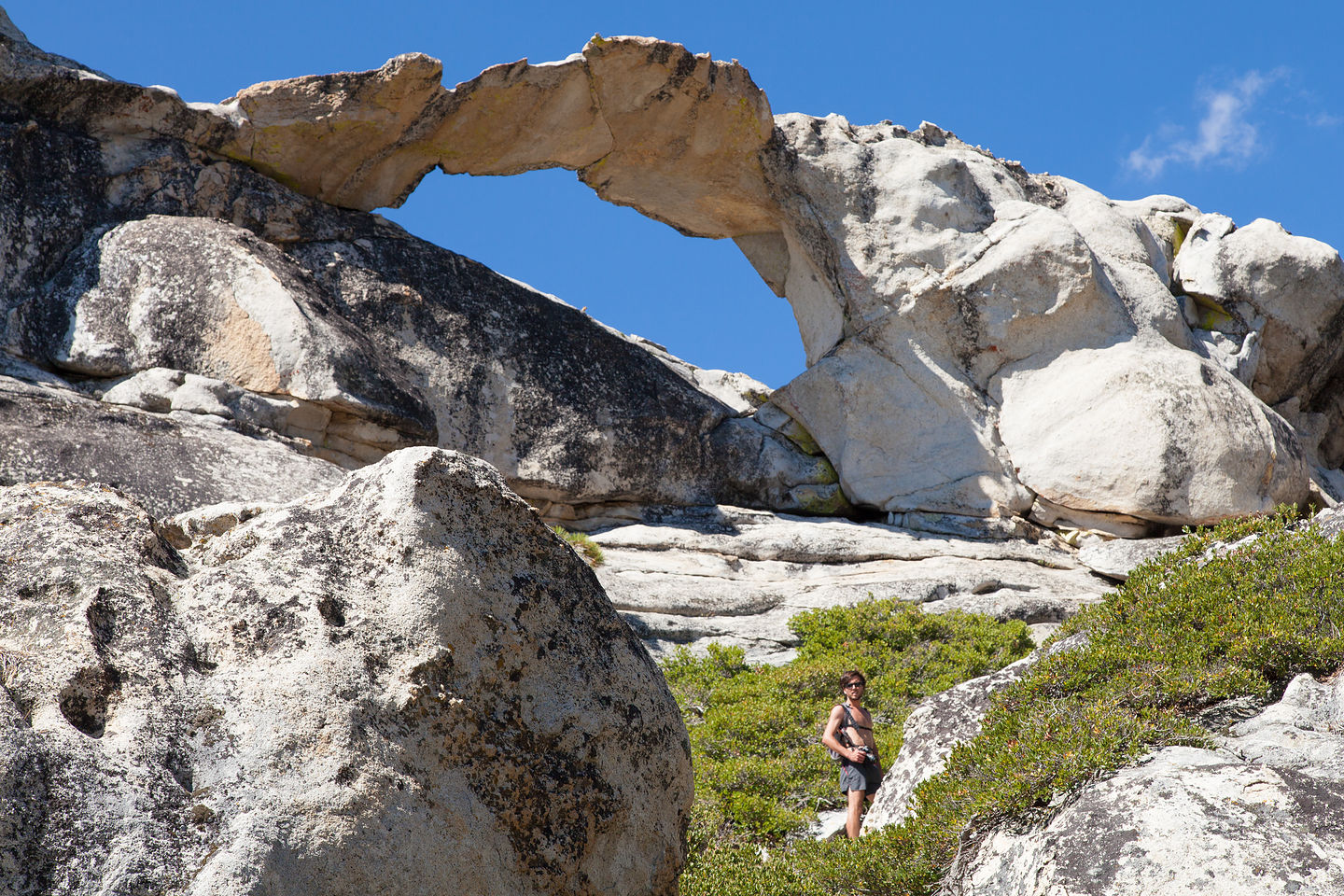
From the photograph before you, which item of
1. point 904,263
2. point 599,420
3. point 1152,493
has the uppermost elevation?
point 904,263

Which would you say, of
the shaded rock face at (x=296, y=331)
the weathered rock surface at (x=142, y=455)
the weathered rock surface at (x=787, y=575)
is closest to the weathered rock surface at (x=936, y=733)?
the weathered rock surface at (x=142, y=455)

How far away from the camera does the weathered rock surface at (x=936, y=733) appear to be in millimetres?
7133

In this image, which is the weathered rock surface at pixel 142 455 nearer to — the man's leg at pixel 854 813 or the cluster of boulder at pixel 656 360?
the cluster of boulder at pixel 656 360

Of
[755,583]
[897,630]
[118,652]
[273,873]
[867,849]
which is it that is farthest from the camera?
[755,583]

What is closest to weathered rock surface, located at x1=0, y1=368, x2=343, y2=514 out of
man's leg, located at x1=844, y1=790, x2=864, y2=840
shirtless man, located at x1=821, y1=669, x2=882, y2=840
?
shirtless man, located at x1=821, y1=669, x2=882, y2=840

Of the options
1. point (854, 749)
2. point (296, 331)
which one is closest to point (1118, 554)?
point (854, 749)

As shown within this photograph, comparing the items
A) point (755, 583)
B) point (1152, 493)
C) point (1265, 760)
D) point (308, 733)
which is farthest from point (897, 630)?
point (308, 733)

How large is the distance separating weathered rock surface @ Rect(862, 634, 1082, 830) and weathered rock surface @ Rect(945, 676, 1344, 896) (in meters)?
1.52

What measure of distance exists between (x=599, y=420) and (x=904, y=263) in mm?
5601

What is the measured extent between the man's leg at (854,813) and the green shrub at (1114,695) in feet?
3.50

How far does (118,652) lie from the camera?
3.89m

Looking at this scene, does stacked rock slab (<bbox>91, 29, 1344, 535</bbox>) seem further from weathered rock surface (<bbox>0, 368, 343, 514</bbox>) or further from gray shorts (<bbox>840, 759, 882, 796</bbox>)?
gray shorts (<bbox>840, 759, 882, 796</bbox>)

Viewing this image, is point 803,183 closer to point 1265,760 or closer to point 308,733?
point 1265,760

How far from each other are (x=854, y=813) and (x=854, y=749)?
486mm
